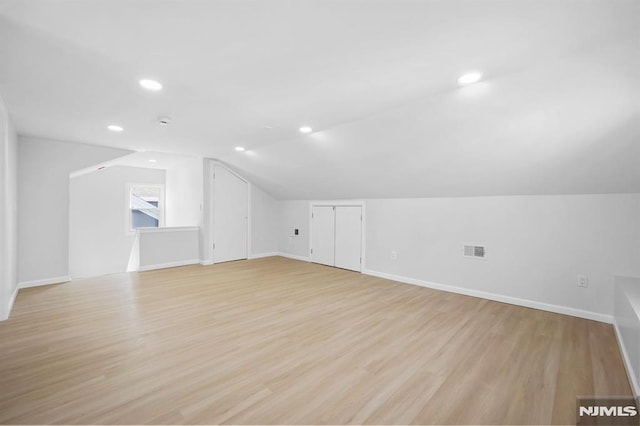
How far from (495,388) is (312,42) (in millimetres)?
2618

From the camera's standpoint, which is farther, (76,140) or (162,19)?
(76,140)

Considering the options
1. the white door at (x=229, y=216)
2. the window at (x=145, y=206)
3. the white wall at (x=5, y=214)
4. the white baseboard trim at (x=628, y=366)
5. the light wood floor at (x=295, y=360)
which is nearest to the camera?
the light wood floor at (x=295, y=360)

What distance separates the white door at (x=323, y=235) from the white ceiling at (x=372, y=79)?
6.87ft

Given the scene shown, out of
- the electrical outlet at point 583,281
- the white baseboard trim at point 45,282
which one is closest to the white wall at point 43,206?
the white baseboard trim at point 45,282

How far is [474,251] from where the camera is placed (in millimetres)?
3959

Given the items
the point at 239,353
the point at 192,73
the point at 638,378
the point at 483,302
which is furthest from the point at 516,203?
the point at 192,73

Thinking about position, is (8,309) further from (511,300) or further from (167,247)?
(511,300)

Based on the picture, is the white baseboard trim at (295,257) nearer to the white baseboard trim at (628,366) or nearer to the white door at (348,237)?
the white door at (348,237)

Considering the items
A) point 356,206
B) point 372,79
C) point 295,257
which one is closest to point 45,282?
point 295,257

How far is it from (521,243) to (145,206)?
8235 mm

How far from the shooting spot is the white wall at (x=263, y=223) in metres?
6.80

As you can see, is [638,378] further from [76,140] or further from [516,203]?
[76,140]

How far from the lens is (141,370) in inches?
84.2

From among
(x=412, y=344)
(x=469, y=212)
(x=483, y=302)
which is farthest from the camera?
(x=469, y=212)
